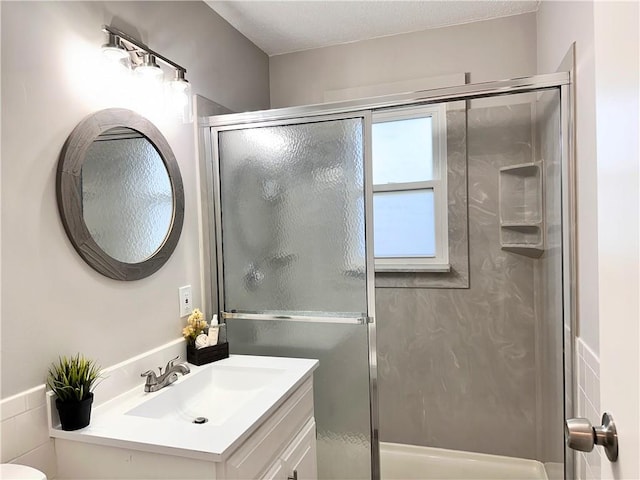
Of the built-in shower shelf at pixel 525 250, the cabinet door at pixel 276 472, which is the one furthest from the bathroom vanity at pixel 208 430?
the built-in shower shelf at pixel 525 250

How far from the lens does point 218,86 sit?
2.21 meters

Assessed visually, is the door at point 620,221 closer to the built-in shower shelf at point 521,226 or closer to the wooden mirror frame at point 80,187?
the wooden mirror frame at point 80,187

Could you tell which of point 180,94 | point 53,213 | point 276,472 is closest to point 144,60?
point 180,94

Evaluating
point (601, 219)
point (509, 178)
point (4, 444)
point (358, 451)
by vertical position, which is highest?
point (509, 178)

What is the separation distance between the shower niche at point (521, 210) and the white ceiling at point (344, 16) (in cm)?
85

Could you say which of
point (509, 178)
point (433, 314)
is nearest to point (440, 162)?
point (509, 178)

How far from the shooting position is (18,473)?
1039mm

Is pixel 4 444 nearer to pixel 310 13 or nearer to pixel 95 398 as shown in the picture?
pixel 95 398

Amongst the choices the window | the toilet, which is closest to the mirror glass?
the toilet

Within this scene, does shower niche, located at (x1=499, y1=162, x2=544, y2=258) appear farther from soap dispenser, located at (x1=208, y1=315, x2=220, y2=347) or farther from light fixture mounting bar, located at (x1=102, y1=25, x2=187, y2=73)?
light fixture mounting bar, located at (x1=102, y1=25, x2=187, y2=73)

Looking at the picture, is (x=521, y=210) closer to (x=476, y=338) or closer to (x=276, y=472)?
(x=476, y=338)

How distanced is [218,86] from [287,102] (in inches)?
27.2

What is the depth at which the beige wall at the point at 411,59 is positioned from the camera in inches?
94.1

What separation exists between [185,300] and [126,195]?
21.0 inches
